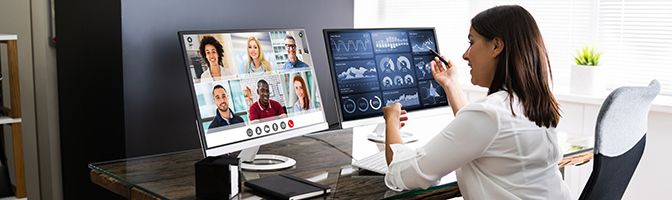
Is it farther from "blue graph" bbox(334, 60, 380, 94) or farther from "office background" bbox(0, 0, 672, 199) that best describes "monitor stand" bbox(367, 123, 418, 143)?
"office background" bbox(0, 0, 672, 199)

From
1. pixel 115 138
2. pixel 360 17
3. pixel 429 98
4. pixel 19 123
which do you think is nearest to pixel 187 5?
pixel 115 138

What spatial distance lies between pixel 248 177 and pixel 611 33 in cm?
201

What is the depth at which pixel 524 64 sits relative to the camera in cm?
172

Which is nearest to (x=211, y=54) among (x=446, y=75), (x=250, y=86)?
(x=250, y=86)

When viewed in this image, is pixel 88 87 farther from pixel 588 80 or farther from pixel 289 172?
pixel 588 80

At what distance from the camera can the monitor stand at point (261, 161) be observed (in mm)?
2190

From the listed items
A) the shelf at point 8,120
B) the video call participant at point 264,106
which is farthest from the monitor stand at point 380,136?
the shelf at point 8,120

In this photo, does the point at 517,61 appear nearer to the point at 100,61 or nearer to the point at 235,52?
the point at 235,52

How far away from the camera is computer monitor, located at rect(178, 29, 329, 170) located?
206cm

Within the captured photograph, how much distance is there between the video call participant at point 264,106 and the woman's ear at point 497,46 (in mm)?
755

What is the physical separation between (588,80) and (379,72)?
3.96 ft

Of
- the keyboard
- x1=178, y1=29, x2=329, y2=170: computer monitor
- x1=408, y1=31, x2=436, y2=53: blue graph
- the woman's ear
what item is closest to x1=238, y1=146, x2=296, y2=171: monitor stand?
x1=178, y1=29, x2=329, y2=170: computer monitor

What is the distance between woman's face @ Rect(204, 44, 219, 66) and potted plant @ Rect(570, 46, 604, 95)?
1.83 meters

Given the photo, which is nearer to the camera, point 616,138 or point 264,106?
point 616,138
